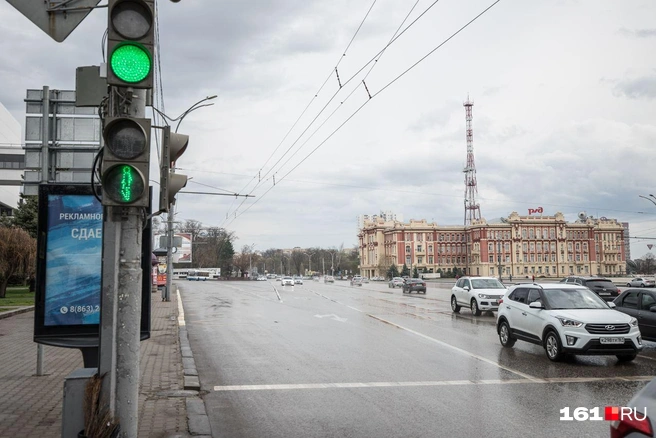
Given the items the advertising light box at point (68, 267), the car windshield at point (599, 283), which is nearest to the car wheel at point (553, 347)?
the advertising light box at point (68, 267)

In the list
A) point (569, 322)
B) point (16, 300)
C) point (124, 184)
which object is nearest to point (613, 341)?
point (569, 322)

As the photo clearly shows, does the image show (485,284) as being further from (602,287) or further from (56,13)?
(56,13)

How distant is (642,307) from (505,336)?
3.57m

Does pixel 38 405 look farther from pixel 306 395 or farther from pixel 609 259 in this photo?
pixel 609 259

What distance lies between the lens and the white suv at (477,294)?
2409 cm

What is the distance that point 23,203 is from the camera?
142ft

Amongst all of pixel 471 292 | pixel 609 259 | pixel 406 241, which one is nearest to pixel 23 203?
pixel 471 292

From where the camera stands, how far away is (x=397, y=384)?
9500 millimetres

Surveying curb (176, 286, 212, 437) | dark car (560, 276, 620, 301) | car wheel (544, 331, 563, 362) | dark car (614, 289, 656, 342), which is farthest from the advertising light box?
dark car (560, 276, 620, 301)

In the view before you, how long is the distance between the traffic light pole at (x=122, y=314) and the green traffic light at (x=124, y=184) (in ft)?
0.99

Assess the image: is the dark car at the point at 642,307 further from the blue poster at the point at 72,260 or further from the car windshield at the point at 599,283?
the car windshield at the point at 599,283

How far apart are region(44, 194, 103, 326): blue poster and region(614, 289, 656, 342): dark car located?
40.5 ft

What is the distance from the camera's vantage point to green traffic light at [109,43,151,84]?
4.89m

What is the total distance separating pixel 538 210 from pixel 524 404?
406ft
